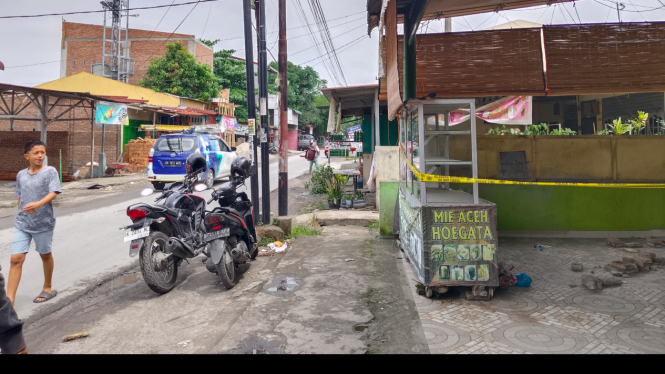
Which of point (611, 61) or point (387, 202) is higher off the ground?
point (611, 61)

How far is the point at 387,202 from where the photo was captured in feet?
24.3

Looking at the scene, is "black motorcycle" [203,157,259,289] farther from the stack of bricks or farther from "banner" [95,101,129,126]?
the stack of bricks

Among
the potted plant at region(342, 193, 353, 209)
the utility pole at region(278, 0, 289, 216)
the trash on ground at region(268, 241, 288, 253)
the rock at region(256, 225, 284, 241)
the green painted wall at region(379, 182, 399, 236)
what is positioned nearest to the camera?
the trash on ground at region(268, 241, 288, 253)

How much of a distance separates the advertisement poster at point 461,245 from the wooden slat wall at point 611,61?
1917 millimetres

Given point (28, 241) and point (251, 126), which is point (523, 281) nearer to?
point (251, 126)

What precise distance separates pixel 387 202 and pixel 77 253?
487cm

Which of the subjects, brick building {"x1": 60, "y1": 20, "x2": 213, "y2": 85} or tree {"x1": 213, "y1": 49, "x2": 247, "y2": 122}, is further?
tree {"x1": 213, "y1": 49, "x2": 247, "y2": 122}

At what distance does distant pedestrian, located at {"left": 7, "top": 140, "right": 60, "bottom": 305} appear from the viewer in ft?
14.9

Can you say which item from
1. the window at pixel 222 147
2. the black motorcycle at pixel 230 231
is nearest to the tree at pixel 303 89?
the window at pixel 222 147

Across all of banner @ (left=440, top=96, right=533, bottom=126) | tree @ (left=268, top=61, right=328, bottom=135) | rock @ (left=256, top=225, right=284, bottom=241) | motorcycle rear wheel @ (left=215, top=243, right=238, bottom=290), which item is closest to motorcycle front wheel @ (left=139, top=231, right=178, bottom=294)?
motorcycle rear wheel @ (left=215, top=243, right=238, bottom=290)

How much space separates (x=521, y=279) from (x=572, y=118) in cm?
1051

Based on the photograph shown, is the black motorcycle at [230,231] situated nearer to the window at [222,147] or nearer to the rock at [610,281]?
the rock at [610,281]

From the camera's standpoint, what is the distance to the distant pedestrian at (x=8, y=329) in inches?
99.0

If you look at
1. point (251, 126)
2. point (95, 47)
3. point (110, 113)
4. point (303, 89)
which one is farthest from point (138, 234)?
point (303, 89)
